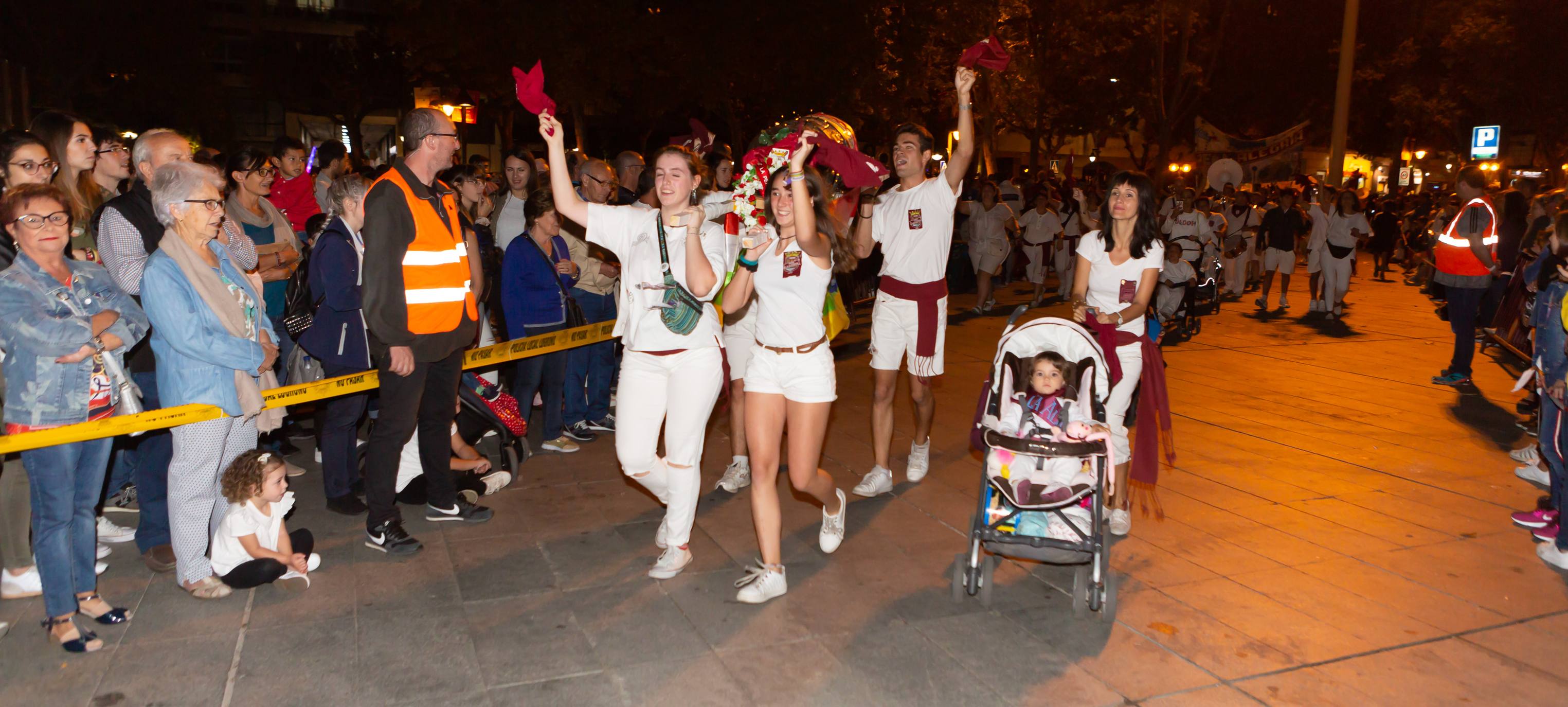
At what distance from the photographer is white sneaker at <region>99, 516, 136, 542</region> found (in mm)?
5398

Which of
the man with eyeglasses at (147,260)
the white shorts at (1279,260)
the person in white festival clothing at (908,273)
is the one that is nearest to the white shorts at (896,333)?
the person in white festival clothing at (908,273)

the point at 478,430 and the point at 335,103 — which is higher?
the point at 335,103

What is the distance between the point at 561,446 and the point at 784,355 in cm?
329

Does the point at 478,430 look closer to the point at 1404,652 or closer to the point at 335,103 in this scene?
the point at 1404,652

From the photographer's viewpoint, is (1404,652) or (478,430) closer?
(1404,652)

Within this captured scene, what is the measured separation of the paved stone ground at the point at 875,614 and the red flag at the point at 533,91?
2167 millimetres

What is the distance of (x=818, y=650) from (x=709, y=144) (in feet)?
11.8

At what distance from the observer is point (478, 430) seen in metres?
6.72

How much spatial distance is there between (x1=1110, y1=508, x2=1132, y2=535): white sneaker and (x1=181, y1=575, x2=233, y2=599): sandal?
4375 millimetres

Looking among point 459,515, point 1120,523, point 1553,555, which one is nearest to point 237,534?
point 459,515

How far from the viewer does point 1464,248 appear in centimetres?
973

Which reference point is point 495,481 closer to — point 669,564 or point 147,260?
point 669,564

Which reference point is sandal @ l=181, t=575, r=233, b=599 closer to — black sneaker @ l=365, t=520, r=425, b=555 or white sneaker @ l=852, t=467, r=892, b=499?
black sneaker @ l=365, t=520, r=425, b=555

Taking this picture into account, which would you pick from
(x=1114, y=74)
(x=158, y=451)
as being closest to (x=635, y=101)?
(x=1114, y=74)
